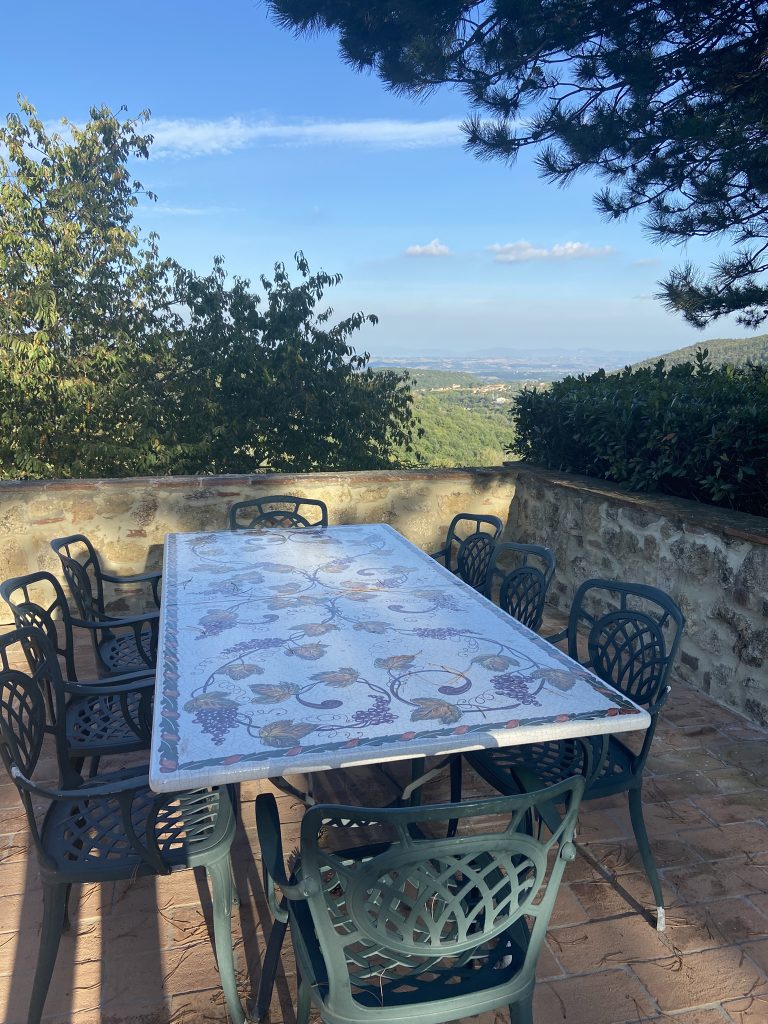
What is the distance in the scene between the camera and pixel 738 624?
9.64 feet

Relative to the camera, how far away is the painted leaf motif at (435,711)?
1.44m

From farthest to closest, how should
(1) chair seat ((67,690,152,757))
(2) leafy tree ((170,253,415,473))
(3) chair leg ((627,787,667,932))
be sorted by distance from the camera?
(2) leafy tree ((170,253,415,473))
(1) chair seat ((67,690,152,757))
(3) chair leg ((627,787,667,932))

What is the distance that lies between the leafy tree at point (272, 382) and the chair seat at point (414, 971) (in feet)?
18.6

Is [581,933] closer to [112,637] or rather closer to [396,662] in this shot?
[396,662]

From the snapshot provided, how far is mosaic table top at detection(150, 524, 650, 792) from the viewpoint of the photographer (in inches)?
52.5

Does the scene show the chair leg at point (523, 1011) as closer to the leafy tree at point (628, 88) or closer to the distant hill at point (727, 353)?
the distant hill at point (727, 353)

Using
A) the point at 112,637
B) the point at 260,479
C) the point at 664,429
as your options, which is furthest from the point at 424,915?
the point at 260,479

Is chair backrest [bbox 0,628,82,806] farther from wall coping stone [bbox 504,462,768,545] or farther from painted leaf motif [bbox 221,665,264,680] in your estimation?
wall coping stone [bbox 504,462,768,545]

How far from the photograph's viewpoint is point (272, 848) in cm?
137

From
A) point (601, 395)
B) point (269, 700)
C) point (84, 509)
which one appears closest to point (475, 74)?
point (601, 395)

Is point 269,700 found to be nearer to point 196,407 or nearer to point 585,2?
point 585,2

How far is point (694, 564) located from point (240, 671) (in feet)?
7.63

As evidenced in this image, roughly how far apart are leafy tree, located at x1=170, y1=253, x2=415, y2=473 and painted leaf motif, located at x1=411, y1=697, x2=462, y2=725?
5372 millimetres

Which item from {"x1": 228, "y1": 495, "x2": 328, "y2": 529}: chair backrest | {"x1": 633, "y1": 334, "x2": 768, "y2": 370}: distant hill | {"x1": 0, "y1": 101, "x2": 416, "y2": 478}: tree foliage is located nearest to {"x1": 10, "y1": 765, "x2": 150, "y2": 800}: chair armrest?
{"x1": 228, "y1": 495, "x2": 328, "y2": 529}: chair backrest
